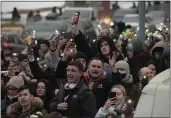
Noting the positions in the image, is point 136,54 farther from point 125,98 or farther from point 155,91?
point 155,91

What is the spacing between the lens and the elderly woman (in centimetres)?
550

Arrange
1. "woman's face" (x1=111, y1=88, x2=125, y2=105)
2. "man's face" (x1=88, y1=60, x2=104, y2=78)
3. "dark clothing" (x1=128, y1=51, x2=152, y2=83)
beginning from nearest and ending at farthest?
"woman's face" (x1=111, y1=88, x2=125, y2=105)
"man's face" (x1=88, y1=60, x2=104, y2=78)
"dark clothing" (x1=128, y1=51, x2=152, y2=83)

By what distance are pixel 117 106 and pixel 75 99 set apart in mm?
826

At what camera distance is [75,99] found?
6.41 m

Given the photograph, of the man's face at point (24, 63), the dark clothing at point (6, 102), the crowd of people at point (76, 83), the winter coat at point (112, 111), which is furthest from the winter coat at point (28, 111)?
the man's face at point (24, 63)

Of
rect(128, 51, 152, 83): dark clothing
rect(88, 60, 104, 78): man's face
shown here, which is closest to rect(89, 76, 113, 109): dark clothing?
rect(88, 60, 104, 78): man's face

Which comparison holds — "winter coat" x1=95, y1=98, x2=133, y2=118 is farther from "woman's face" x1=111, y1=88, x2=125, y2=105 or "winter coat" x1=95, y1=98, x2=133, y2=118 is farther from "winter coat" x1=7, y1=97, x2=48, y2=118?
"winter coat" x1=7, y1=97, x2=48, y2=118

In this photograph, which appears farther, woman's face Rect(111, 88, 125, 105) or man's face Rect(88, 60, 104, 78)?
man's face Rect(88, 60, 104, 78)

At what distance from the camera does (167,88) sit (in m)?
4.33

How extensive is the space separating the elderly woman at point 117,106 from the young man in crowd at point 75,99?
13.1 inches

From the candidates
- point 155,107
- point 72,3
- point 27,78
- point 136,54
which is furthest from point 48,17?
point 155,107

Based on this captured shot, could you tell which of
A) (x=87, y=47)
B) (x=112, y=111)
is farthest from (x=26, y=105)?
(x=87, y=47)

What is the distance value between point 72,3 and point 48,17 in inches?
148

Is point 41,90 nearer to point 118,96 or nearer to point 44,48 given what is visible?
point 118,96
